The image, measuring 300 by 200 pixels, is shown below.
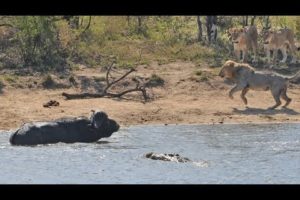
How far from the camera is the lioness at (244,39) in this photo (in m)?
20.4

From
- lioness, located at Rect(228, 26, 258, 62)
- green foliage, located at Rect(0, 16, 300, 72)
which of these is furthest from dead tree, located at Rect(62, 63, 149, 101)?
lioness, located at Rect(228, 26, 258, 62)

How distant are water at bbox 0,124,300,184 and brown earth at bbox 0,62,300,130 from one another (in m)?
0.57

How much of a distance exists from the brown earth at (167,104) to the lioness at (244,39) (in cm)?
197

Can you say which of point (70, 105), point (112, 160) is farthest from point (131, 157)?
point (70, 105)

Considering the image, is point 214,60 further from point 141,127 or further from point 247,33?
point 141,127

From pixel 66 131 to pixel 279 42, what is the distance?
29.9ft

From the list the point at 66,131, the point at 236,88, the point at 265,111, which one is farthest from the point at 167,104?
the point at 66,131

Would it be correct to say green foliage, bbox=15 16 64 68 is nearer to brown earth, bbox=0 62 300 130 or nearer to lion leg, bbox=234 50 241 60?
brown earth, bbox=0 62 300 130

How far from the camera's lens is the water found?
10055 millimetres

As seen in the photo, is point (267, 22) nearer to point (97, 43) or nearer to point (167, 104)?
point (97, 43)

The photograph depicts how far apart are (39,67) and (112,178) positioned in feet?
29.7

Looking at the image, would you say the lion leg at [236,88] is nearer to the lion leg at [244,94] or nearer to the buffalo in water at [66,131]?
the lion leg at [244,94]
